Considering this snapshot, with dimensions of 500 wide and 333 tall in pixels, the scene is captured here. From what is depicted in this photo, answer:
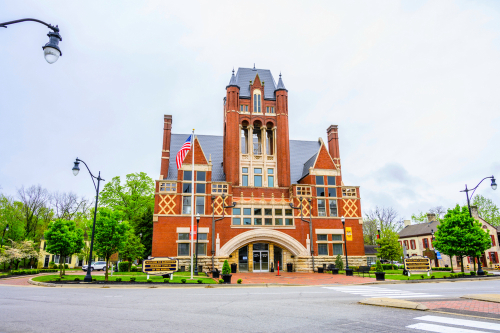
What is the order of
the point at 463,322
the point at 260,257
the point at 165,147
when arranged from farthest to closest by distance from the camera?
the point at 165,147 → the point at 260,257 → the point at 463,322

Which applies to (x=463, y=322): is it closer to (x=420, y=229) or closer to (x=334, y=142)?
(x=334, y=142)

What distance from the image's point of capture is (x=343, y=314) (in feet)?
30.4

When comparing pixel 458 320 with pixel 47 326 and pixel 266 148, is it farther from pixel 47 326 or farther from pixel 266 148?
pixel 266 148

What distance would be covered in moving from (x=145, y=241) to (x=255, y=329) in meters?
37.0

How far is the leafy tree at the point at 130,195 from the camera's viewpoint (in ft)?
152

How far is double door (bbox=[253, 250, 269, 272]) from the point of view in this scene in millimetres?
38188

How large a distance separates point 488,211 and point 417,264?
A: 49982mm

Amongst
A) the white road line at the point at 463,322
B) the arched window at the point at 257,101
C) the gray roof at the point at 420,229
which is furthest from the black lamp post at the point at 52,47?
the gray roof at the point at 420,229

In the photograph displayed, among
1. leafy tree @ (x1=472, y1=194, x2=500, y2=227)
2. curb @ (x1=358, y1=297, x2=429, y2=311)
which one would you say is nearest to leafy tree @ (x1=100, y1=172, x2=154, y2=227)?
curb @ (x1=358, y1=297, x2=429, y2=311)

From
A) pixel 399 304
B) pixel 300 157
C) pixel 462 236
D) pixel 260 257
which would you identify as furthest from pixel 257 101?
pixel 399 304

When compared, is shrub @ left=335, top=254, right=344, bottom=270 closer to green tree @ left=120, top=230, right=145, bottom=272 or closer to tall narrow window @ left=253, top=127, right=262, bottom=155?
tall narrow window @ left=253, top=127, right=262, bottom=155

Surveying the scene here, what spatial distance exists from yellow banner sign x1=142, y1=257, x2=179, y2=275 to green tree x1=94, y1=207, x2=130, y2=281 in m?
2.56

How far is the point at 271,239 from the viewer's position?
3800 centimetres

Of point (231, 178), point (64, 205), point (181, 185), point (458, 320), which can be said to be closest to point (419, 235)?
point (231, 178)
